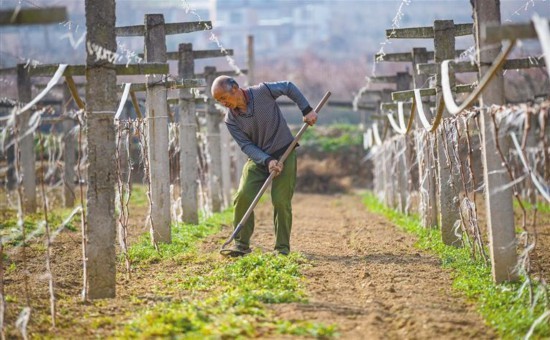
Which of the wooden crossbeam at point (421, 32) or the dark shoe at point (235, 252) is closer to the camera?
the dark shoe at point (235, 252)

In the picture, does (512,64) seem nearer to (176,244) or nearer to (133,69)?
(133,69)

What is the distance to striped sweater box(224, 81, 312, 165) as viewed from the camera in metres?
9.85

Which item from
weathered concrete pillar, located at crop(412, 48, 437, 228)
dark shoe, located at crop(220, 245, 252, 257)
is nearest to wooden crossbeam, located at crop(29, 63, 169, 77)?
dark shoe, located at crop(220, 245, 252, 257)

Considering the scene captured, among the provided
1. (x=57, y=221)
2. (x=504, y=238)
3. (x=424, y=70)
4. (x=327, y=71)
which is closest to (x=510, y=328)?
(x=504, y=238)

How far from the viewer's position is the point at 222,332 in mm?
5746

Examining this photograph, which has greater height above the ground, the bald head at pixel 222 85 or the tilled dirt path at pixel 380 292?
the bald head at pixel 222 85

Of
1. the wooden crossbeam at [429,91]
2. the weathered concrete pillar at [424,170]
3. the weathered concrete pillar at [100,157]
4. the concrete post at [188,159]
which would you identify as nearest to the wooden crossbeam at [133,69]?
the weathered concrete pillar at [100,157]

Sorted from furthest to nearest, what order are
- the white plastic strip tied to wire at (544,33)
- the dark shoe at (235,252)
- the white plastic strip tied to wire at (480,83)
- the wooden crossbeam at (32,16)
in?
the dark shoe at (235,252) → the white plastic strip tied to wire at (480,83) → the wooden crossbeam at (32,16) → the white plastic strip tied to wire at (544,33)

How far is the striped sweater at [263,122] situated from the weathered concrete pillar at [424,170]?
2.88m

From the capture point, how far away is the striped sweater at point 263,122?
9852 millimetres

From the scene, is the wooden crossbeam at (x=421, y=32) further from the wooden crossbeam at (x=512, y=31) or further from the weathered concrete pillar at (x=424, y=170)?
the wooden crossbeam at (x=512, y=31)

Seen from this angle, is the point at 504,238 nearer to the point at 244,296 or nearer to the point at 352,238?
the point at 244,296

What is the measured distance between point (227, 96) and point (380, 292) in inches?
119

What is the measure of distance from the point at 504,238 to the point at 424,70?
2.87m
